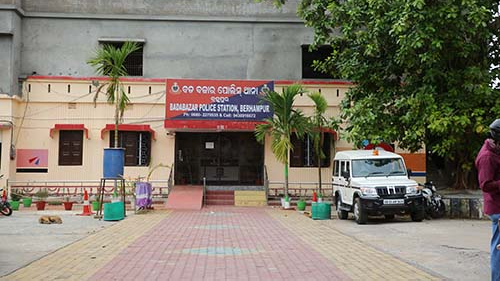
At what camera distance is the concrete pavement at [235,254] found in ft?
24.1

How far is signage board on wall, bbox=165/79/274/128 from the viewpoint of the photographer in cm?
2189

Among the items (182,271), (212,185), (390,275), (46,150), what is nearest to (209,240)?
(182,271)

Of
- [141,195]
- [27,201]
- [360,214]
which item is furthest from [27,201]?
[360,214]

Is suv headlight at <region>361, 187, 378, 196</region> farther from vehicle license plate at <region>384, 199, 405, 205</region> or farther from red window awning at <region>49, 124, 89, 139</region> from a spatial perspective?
red window awning at <region>49, 124, 89, 139</region>

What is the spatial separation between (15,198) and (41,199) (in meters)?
1.11

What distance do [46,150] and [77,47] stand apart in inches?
189

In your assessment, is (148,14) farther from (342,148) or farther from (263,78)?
(342,148)

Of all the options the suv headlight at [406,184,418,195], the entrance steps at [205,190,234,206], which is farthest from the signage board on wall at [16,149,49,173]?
the suv headlight at [406,184,418,195]

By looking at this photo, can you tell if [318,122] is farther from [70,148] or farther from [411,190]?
[70,148]

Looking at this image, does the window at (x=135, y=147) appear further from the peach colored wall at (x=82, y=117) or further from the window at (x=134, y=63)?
the window at (x=134, y=63)

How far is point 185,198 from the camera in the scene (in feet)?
67.9

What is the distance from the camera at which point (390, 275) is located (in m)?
7.32

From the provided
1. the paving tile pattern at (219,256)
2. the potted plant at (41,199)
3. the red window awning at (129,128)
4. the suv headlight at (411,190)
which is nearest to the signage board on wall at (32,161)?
the potted plant at (41,199)

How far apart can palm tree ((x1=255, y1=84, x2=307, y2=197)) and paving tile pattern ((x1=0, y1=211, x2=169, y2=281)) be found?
7839mm
